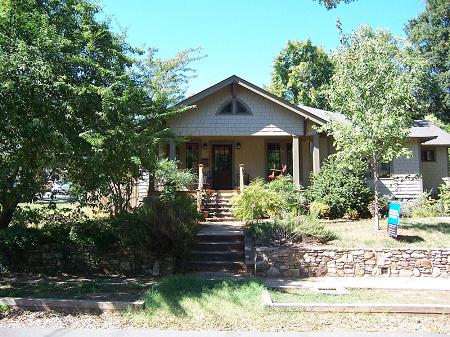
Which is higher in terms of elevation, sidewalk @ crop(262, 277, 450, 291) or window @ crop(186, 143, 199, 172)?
window @ crop(186, 143, 199, 172)

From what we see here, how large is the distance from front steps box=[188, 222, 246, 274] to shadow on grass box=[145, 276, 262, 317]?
60.5 inches

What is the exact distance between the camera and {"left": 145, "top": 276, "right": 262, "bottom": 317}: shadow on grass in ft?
24.8

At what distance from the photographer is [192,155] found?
21047 millimetres

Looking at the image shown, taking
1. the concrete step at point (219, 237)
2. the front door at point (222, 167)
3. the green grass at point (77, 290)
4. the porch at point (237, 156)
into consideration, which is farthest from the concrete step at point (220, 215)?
the green grass at point (77, 290)

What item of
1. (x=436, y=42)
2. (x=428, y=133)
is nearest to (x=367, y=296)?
(x=428, y=133)

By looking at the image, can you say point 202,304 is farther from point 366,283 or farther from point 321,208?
point 321,208

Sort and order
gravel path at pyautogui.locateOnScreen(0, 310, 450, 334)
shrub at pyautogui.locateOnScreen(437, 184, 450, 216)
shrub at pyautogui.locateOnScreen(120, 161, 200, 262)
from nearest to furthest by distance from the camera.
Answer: gravel path at pyautogui.locateOnScreen(0, 310, 450, 334) < shrub at pyautogui.locateOnScreen(120, 161, 200, 262) < shrub at pyautogui.locateOnScreen(437, 184, 450, 216)

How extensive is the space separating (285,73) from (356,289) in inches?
1501

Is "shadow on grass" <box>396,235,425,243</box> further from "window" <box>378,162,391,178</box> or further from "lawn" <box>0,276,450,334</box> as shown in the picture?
"window" <box>378,162,391,178</box>

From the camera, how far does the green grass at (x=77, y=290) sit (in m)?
8.29

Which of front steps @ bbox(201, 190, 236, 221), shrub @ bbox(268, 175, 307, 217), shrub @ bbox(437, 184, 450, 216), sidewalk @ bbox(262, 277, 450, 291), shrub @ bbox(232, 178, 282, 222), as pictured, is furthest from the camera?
shrub @ bbox(437, 184, 450, 216)

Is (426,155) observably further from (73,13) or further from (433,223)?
(73,13)

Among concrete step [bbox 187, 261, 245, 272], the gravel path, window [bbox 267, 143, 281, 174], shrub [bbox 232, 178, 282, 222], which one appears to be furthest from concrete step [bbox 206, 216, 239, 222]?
the gravel path

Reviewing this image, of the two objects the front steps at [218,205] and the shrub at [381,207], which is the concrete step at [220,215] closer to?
the front steps at [218,205]
